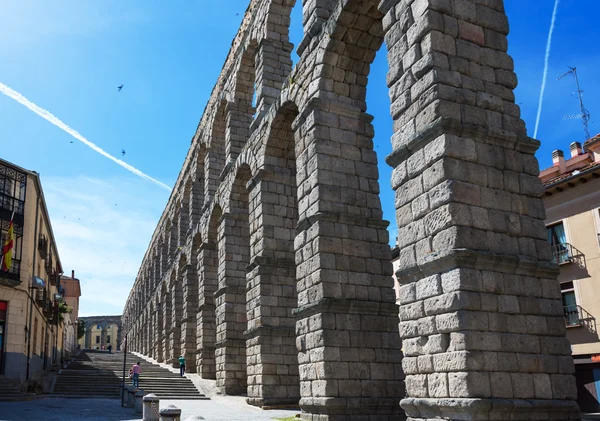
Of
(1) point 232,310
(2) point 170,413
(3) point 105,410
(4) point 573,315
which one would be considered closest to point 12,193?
(1) point 232,310

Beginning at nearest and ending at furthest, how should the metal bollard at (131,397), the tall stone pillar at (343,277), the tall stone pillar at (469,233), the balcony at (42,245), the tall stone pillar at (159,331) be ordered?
the tall stone pillar at (469,233) < the tall stone pillar at (343,277) < the metal bollard at (131,397) < the balcony at (42,245) < the tall stone pillar at (159,331)

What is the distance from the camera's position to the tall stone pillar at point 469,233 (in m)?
7.56

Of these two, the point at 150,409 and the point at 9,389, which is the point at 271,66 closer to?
the point at 150,409

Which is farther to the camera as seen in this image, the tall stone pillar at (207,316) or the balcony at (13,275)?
the tall stone pillar at (207,316)

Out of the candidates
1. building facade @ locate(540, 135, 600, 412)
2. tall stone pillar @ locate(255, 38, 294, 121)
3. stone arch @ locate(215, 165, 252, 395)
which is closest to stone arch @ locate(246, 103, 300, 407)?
tall stone pillar @ locate(255, 38, 294, 121)

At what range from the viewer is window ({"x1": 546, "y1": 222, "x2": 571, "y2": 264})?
65.1 ft

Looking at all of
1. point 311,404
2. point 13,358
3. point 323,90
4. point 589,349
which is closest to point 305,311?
point 311,404

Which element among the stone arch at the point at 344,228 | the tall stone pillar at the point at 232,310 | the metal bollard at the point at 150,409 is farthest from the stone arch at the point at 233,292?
the stone arch at the point at 344,228

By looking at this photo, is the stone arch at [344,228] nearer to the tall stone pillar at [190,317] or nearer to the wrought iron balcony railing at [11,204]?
the tall stone pillar at [190,317]

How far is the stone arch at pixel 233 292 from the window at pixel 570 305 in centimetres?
1100

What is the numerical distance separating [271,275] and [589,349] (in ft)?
36.8

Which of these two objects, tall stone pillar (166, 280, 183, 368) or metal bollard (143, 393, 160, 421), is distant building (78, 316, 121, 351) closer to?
tall stone pillar (166, 280, 183, 368)

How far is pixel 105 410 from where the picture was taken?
16.0m

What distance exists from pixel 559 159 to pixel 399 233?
18.7 metres
